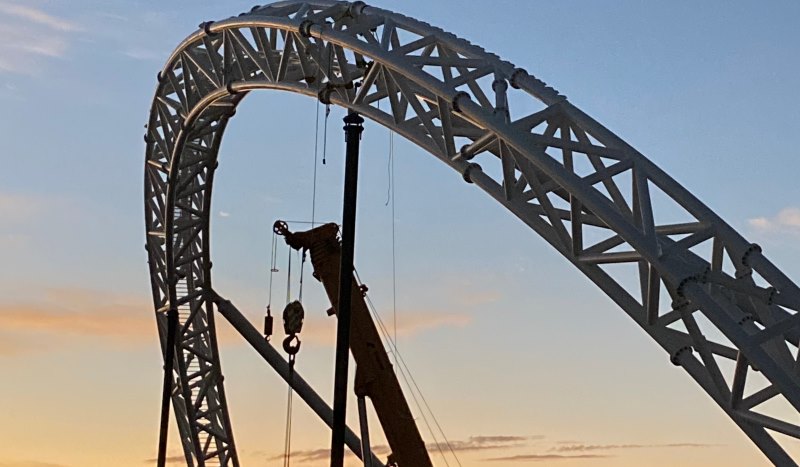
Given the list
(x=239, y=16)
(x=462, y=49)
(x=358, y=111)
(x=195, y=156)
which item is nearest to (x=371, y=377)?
(x=358, y=111)

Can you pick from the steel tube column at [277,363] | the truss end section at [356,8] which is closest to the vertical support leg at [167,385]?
the steel tube column at [277,363]

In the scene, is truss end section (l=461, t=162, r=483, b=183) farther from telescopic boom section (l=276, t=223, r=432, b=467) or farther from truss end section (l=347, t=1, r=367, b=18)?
telescopic boom section (l=276, t=223, r=432, b=467)

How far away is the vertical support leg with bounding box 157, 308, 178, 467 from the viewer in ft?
121

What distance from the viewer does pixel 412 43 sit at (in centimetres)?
2319

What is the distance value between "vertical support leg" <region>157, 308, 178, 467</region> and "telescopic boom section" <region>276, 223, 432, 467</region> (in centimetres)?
1086

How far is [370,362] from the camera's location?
25828mm

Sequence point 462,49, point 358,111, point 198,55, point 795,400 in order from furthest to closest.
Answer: point 198,55 → point 358,111 → point 462,49 → point 795,400

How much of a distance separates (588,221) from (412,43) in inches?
188

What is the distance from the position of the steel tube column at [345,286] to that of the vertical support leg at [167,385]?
15.1m

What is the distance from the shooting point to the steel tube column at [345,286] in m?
22.2

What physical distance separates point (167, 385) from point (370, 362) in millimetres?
12902

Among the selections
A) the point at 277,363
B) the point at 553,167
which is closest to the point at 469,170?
the point at 553,167

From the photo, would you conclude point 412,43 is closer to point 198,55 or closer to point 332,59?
point 332,59

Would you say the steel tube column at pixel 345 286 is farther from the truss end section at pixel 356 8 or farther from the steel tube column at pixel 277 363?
the steel tube column at pixel 277 363
